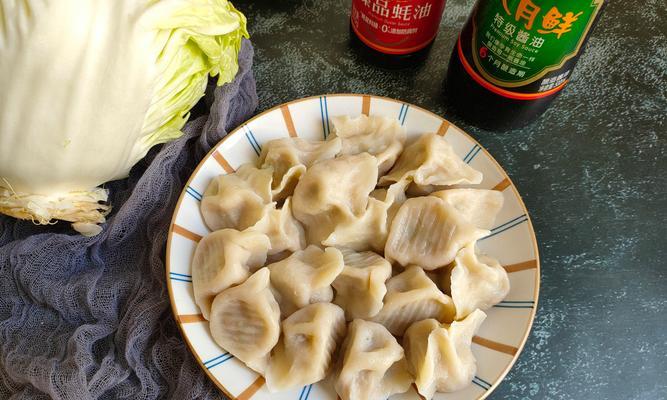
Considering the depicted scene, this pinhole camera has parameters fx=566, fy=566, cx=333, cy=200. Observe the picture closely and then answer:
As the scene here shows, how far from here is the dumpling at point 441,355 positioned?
1062 mm

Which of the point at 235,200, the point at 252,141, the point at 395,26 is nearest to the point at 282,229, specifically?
the point at 235,200

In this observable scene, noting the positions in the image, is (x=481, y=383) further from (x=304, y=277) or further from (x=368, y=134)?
(x=368, y=134)

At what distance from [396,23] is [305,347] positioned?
2.73ft

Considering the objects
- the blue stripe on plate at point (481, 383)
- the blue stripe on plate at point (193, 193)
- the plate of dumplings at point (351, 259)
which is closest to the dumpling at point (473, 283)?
the plate of dumplings at point (351, 259)

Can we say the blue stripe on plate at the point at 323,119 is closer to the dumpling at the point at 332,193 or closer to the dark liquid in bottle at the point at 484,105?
the dumpling at the point at 332,193

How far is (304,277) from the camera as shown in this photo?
113cm

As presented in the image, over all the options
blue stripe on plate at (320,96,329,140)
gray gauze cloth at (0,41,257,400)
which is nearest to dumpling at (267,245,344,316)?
A: gray gauze cloth at (0,41,257,400)

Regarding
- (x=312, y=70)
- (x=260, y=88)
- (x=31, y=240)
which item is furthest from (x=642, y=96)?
(x=31, y=240)

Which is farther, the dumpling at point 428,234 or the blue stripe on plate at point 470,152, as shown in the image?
the blue stripe on plate at point 470,152

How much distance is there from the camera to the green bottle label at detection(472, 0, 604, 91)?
1176 millimetres

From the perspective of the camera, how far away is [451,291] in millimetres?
1153

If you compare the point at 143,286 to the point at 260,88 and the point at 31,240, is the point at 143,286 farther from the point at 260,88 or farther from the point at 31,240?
the point at 260,88

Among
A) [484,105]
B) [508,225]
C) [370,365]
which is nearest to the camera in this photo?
[370,365]

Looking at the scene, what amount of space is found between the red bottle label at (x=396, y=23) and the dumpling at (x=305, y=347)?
2.42 feet
